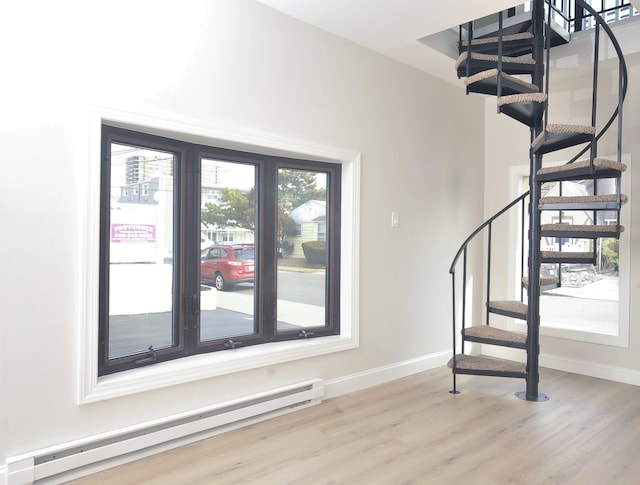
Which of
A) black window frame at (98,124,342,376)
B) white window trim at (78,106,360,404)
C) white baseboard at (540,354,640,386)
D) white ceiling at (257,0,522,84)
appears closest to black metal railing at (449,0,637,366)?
white ceiling at (257,0,522,84)

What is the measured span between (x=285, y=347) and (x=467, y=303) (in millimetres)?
2438

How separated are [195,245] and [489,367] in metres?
2.61

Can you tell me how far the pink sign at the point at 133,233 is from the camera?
2783mm

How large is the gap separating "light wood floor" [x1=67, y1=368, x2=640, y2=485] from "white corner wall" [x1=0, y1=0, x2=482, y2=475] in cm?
31

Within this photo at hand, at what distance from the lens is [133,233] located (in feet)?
9.40

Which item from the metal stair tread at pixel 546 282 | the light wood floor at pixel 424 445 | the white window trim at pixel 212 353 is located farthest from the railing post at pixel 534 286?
the white window trim at pixel 212 353

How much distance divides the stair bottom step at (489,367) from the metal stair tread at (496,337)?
159 millimetres

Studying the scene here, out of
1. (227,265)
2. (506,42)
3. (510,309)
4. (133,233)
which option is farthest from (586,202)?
(133,233)

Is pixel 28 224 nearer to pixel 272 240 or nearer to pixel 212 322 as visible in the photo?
pixel 212 322

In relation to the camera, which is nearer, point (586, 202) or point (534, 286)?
point (586, 202)

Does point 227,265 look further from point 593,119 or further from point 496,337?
point 593,119

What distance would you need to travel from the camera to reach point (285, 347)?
11.2 ft

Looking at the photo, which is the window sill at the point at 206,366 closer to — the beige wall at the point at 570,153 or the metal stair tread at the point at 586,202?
the metal stair tread at the point at 586,202

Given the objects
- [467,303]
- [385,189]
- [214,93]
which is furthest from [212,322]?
[467,303]
